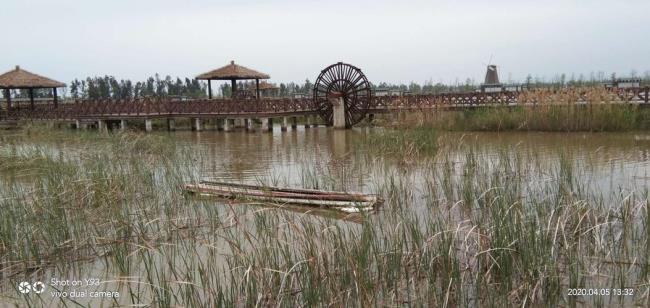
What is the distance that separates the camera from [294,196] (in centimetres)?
658

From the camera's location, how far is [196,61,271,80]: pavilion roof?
74.4 feet

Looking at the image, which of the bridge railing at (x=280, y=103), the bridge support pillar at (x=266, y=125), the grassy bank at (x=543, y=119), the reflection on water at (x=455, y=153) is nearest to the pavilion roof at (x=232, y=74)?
the bridge railing at (x=280, y=103)

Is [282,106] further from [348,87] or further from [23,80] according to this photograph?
[23,80]

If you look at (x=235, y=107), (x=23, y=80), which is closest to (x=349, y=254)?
(x=235, y=107)

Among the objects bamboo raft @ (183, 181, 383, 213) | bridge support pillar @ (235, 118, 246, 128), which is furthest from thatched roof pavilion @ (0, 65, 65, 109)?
bamboo raft @ (183, 181, 383, 213)

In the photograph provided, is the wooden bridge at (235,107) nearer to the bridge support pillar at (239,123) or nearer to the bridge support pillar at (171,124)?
the bridge support pillar at (171,124)

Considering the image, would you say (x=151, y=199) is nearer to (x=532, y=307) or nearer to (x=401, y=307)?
(x=401, y=307)

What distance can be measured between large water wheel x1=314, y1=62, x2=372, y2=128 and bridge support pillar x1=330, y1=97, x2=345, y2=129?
0.53 ft

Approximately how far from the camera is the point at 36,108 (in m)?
25.2

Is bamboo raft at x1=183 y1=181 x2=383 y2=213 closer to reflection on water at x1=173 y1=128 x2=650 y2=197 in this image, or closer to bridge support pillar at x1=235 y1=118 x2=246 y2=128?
reflection on water at x1=173 y1=128 x2=650 y2=197

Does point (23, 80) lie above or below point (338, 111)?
above

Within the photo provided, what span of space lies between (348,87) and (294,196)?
14.3 metres

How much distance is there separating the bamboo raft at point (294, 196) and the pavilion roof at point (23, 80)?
20.2 m

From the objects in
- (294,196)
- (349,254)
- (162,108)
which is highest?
Result: (162,108)
